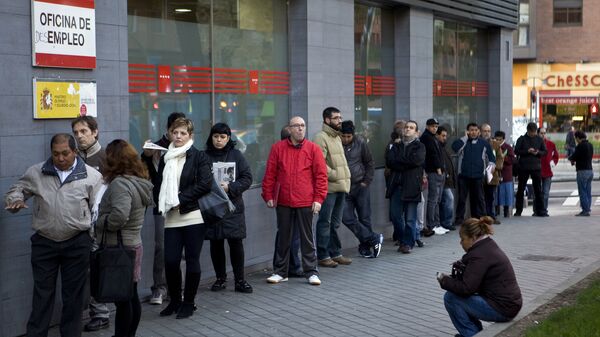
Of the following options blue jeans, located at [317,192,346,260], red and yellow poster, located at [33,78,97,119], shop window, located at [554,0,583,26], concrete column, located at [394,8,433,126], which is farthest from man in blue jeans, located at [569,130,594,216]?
shop window, located at [554,0,583,26]

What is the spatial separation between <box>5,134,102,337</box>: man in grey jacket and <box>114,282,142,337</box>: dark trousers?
0.33 m

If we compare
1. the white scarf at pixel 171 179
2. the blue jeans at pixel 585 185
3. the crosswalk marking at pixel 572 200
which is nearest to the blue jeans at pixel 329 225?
the white scarf at pixel 171 179

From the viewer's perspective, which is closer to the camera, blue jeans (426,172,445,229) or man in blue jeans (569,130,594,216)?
blue jeans (426,172,445,229)

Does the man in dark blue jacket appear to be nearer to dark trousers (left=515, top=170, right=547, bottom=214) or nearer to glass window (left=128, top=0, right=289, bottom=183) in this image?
Answer: dark trousers (left=515, top=170, right=547, bottom=214)

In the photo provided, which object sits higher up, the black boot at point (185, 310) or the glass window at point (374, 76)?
the glass window at point (374, 76)

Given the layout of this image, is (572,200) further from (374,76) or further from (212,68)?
(212,68)

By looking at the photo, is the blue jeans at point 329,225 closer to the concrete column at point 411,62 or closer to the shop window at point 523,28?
the concrete column at point 411,62

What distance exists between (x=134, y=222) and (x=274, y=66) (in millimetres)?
5609

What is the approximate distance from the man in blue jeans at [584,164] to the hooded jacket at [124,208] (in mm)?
13330

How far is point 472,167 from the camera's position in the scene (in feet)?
57.2

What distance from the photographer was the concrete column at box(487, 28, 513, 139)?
21.2 meters

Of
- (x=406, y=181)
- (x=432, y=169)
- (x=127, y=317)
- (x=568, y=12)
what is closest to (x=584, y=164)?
(x=432, y=169)

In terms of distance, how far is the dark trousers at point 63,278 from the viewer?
7.64 m

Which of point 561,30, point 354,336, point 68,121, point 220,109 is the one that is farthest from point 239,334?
point 561,30
